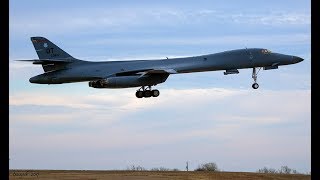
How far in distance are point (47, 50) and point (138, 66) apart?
23.6 feet

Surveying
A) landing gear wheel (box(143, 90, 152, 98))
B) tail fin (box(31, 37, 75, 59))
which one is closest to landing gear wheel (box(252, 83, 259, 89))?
landing gear wheel (box(143, 90, 152, 98))

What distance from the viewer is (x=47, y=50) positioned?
49.8 metres

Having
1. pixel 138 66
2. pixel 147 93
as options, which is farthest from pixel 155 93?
pixel 138 66

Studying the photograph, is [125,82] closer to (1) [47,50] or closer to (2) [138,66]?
(2) [138,66]

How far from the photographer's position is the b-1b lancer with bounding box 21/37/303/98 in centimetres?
4703

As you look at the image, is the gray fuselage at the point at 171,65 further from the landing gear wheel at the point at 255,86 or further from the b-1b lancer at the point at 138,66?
the landing gear wheel at the point at 255,86

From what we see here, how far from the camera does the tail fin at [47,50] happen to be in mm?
49650

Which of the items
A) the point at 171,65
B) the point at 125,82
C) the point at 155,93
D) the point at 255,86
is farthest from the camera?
the point at 171,65

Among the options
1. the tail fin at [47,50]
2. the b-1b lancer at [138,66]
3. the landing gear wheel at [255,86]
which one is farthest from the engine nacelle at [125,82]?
the landing gear wheel at [255,86]

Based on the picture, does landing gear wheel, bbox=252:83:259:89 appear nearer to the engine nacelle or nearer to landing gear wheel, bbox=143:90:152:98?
the engine nacelle

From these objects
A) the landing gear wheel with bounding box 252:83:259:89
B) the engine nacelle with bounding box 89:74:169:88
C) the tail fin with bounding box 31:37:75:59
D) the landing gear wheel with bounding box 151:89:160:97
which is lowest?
the landing gear wheel with bounding box 151:89:160:97

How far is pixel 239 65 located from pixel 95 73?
11.6 m

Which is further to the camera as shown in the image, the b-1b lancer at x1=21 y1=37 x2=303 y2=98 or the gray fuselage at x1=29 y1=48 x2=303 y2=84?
the gray fuselage at x1=29 y1=48 x2=303 y2=84

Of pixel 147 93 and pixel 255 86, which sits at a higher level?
Answer: pixel 255 86
